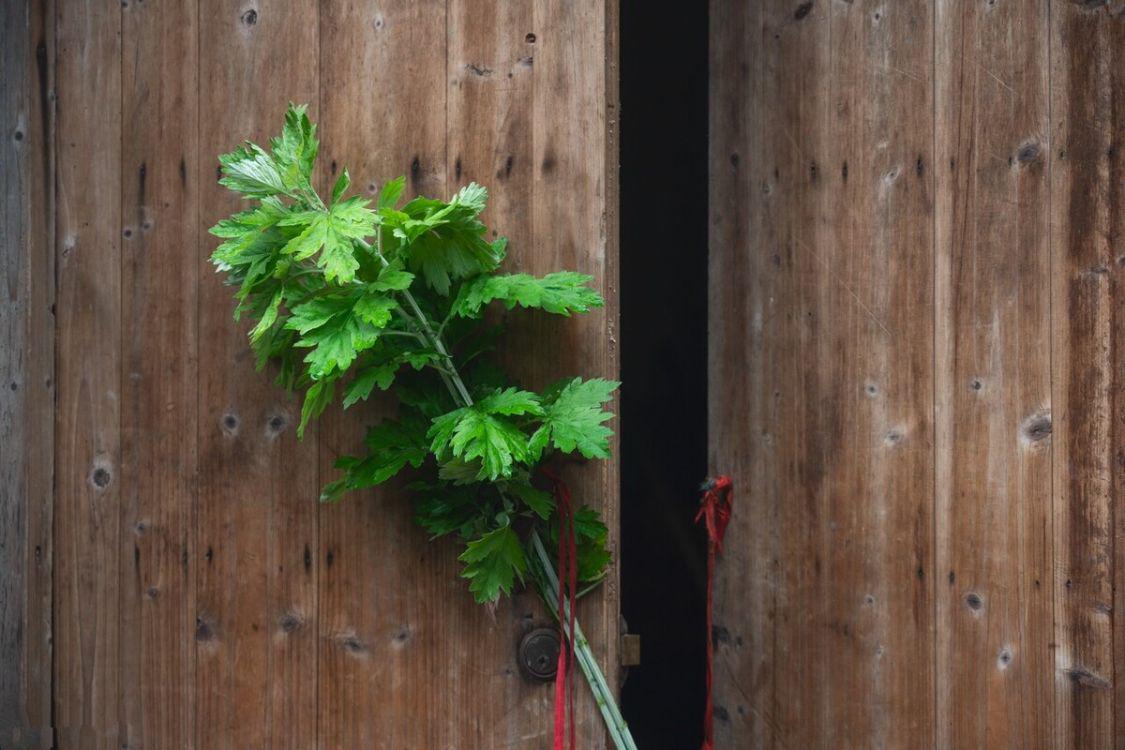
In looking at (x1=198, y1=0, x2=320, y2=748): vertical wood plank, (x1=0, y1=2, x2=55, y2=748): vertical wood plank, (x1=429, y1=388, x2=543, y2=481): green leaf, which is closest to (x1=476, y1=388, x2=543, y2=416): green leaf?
(x1=429, y1=388, x2=543, y2=481): green leaf

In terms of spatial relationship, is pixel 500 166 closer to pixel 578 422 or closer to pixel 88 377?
pixel 578 422

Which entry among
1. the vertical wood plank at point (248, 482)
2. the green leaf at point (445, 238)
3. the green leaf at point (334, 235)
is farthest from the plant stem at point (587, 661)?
the vertical wood plank at point (248, 482)

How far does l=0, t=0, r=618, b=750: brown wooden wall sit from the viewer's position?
4.32 ft

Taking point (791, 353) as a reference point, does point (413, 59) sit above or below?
above

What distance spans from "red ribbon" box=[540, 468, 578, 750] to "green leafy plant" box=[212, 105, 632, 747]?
0.07 feet

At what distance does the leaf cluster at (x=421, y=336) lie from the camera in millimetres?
1086

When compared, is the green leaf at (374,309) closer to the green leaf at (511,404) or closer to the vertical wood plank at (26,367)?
the green leaf at (511,404)

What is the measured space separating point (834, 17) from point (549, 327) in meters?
0.78

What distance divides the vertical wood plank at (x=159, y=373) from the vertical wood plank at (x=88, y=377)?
0.02 metres

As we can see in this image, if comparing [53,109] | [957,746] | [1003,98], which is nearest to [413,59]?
[53,109]

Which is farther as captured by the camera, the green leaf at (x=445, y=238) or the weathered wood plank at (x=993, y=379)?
the weathered wood plank at (x=993, y=379)

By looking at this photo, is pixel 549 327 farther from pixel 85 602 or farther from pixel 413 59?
pixel 85 602

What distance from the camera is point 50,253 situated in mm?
1384

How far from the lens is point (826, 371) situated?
1531 millimetres
